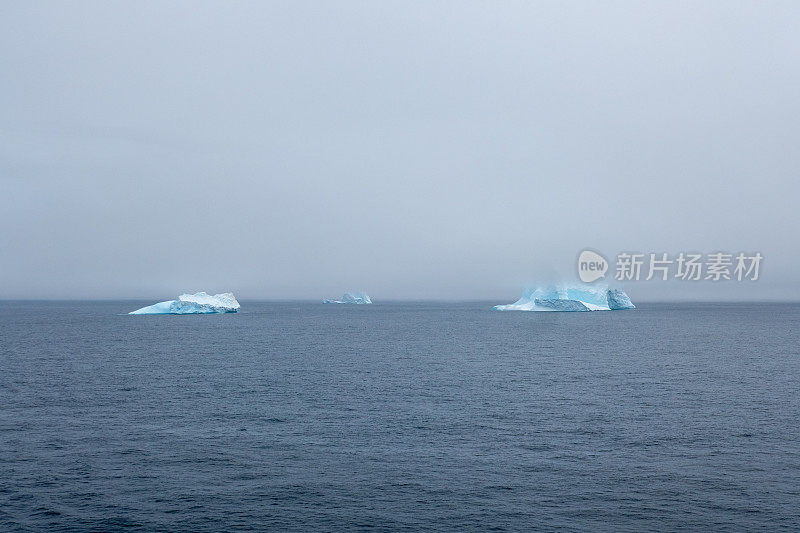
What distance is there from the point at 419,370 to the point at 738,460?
34.3m

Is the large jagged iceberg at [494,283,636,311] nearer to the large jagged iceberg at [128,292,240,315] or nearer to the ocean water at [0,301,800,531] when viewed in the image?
the large jagged iceberg at [128,292,240,315]

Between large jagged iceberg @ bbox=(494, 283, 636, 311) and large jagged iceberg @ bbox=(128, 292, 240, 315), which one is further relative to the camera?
large jagged iceberg @ bbox=(494, 283, 636, 311)

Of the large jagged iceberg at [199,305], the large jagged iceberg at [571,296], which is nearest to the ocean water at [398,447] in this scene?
the large jagged iceberg at [199,305]

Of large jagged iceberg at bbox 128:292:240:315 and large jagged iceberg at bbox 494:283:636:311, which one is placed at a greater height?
large jagged iceberg at bbox 494:283:636:311

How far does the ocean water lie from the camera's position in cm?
2128

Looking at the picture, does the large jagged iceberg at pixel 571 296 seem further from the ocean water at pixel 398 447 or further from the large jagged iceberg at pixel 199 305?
the ocean water at pixel 398 447

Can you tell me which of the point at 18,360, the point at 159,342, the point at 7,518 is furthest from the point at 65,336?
the point at 7,518

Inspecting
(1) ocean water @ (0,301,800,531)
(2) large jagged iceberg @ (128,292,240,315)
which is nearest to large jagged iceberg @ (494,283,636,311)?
(2) large jagged iceberg @ (128,292,240,315)

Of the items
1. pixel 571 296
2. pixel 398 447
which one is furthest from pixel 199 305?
pixel 398 447

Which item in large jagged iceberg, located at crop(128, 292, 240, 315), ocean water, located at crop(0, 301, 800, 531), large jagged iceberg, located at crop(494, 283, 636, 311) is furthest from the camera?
large jagged iceberg, located at crop(494, 283, 636, 311)

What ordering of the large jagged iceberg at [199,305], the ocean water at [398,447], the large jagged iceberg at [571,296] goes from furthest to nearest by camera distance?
the large jagged iceberg at [571,296] → the large jagged iceberg at [199,305] → the ocean water at [398,447]

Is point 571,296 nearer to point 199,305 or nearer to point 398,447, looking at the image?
point 199,305

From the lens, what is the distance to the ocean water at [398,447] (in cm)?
2128

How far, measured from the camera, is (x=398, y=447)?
29500mm
